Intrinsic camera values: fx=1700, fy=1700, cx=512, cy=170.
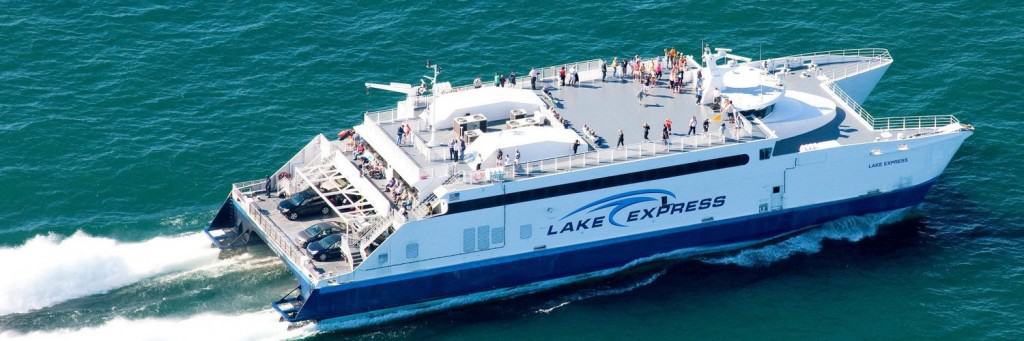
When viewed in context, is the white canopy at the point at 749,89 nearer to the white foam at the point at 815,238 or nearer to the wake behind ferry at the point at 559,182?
A: the wake behind ferry at the point at 559,182

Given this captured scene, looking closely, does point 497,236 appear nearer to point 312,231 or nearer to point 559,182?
point 559,182

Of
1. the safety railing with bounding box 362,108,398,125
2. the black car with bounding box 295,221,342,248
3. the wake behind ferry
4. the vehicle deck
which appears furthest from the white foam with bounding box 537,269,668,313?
the safety railing with bounding box 362,108,398,125

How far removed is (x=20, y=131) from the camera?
298 feet

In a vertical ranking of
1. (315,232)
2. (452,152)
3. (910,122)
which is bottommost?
(315,232)

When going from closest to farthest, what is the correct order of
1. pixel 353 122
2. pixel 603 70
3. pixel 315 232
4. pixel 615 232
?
pixel 315 232 → pixel 615 232 → pixel 603 70 → pixel 353 122

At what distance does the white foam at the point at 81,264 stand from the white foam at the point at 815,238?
25218mm

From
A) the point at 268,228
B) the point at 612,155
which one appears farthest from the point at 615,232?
the point at 268,228

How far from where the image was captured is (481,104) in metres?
81.1

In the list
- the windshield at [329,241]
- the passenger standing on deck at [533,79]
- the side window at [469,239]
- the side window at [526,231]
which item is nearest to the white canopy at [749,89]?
the passenger standing on deck at [533,79]

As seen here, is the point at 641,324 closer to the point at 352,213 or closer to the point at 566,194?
the point at 566,194

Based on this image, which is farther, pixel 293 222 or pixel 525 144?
pixel 293 222

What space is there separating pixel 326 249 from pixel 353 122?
17631 mm

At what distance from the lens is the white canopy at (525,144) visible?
254ft

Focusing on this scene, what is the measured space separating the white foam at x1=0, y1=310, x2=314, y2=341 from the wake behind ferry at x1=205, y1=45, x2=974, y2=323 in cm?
111
